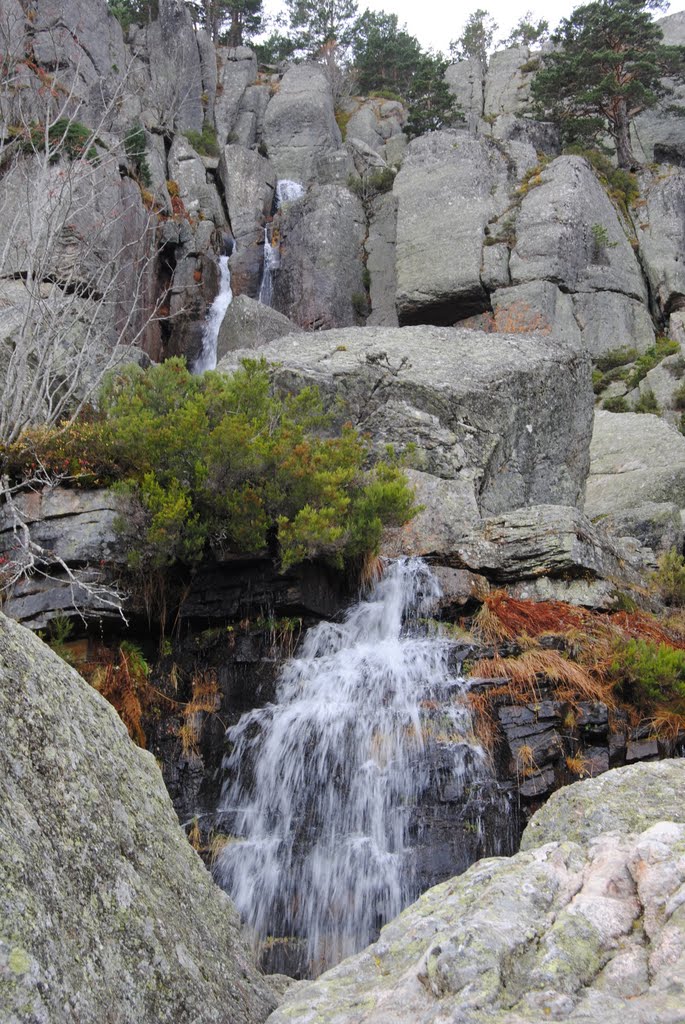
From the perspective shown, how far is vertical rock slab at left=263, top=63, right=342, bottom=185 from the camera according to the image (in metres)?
36.3

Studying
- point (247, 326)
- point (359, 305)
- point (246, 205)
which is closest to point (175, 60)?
point (246, 205)

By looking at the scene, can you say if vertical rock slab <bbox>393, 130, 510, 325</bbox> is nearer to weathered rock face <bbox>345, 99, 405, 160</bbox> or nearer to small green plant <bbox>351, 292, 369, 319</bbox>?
small green plant <bbox>351, 292, 369, 319</bbox>

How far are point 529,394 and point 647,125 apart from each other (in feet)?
86.9

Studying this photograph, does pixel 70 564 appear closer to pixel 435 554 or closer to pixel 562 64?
pixel 435 554

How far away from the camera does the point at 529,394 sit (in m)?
14.2

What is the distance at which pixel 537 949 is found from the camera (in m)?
2.91

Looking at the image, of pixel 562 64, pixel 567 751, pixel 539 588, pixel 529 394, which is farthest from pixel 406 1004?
pixel 562 64

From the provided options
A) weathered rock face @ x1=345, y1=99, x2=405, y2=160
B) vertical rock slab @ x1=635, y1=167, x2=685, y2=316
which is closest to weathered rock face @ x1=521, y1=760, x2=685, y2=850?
vertical rock slab @ x1=635, y1=167, x2=685, y2=316

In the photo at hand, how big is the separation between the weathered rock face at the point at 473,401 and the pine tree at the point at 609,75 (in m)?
22.2

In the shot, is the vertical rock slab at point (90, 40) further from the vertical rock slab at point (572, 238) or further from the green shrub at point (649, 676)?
the green shrub at point (649, 676)

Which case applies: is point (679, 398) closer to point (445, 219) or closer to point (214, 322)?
point (445, 219)

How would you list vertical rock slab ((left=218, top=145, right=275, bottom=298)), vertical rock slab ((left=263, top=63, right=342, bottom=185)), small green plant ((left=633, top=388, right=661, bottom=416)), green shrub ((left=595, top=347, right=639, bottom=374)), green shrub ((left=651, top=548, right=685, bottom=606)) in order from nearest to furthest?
green shrub ((left=651, top=548, right=685, bottom=606)), small green plant ((left=633, top=388, right=661, bottom=416)), green shrub ((left=595, top=347, right=639, bottom=374)), vertical rock slab ((left=218, top=145, right=275, bottom=298)), vertical rock slab ((left=263, top=63, right=342, bottom=185))

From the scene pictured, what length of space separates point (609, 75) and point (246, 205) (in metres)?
13.7

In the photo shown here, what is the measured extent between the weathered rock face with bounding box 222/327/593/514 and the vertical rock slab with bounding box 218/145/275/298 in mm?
14639
